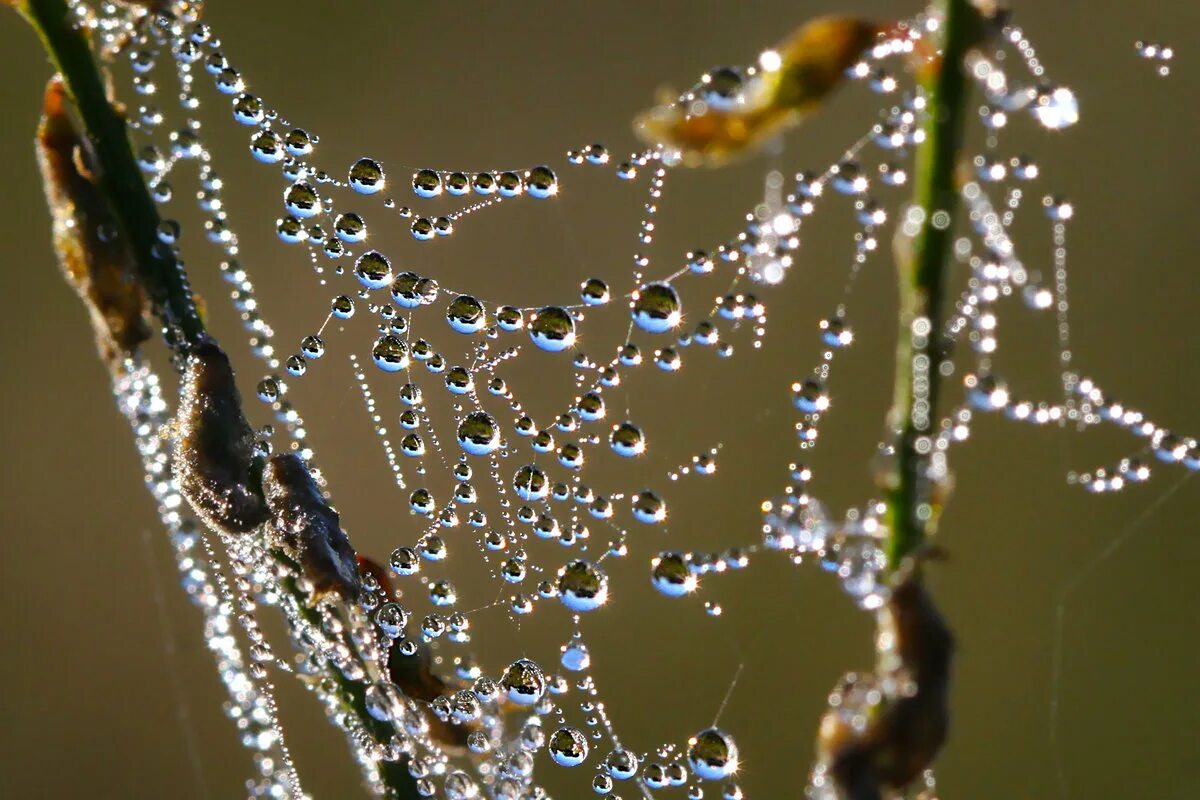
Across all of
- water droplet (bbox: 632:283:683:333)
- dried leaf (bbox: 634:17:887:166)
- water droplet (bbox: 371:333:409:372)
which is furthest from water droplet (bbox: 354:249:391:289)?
dried leaf (bbox: 634:17:887:166)

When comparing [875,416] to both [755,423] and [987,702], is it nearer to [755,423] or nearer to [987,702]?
[755,423]

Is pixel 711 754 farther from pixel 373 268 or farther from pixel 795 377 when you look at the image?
pixel 795 377

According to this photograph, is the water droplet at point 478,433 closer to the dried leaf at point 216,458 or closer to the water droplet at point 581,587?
the water droplet at point 581,587

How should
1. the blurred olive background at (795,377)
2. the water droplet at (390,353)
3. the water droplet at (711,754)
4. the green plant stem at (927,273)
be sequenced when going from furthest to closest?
the blurred olive background at (795,377), the water droplet at (390,353), the water droplet at (711,754), the green plant stem at (927,273)

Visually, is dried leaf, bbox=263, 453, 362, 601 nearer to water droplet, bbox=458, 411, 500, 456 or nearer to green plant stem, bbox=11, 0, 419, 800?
green plant stem, bbox=11, 0, 419, 800

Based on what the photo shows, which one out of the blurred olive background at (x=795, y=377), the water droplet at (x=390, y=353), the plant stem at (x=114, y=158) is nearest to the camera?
the plant stem at (x=114, y=158)

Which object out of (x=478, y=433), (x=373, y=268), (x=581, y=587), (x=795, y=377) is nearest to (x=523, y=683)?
(x=581, y=587)

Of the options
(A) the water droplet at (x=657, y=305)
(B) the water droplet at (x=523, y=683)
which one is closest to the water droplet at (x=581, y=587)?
(B) the water droplet at (x=523, y=683)

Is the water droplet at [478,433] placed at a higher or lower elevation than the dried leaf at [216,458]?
higher

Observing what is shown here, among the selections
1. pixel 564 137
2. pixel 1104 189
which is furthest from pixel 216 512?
pixel 1104 189
